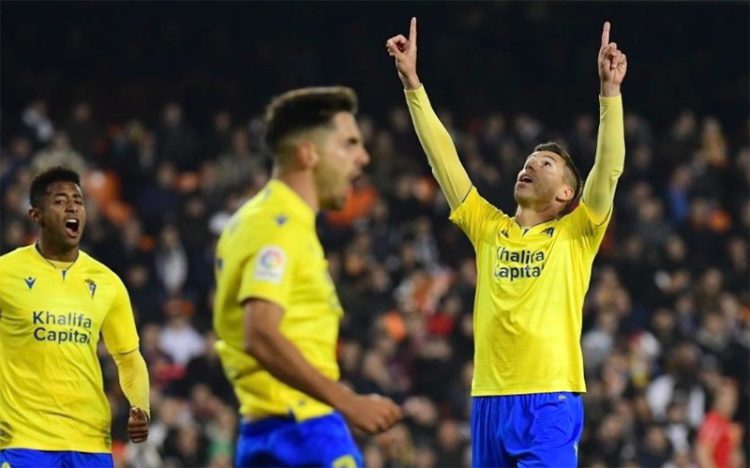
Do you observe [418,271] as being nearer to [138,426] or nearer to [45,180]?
[45,180]

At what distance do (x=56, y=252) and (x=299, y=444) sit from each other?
2.64m

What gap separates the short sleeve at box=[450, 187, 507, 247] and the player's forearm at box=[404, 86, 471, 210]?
0.04m

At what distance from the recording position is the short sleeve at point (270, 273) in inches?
237

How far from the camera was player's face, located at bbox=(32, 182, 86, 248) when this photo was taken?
27.1 ft

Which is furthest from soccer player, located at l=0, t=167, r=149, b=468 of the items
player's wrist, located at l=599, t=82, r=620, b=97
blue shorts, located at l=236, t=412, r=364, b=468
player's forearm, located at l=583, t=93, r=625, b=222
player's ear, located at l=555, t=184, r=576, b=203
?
player's wrist, located at l=599, t=82, r=620, b=97

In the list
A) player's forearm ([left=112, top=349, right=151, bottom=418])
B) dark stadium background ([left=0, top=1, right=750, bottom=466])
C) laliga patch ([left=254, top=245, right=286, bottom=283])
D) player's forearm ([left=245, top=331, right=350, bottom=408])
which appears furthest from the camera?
dark stadium background ([left=0, top=1, right=750, bottom=466])

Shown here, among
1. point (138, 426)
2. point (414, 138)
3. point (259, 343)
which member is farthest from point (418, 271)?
point (259, 343)

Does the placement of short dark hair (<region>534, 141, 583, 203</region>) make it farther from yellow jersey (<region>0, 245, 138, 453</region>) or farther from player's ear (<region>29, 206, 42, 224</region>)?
player's ear (<region>29, 206, 42, 224</region>)

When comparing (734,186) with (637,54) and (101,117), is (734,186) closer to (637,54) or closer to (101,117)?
(637,54)

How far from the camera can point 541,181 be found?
8.66m

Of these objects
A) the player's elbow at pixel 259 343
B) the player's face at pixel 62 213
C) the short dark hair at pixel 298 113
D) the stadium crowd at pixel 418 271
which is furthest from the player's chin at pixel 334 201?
the stadium crowd at pixel 418 271

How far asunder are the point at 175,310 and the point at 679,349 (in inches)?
236

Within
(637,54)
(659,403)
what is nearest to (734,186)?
(637,54)

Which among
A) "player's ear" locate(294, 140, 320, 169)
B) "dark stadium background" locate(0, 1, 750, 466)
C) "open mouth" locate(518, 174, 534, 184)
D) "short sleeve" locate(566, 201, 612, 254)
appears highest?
"dark stadium background" locate(0, 1, 750, 466)
